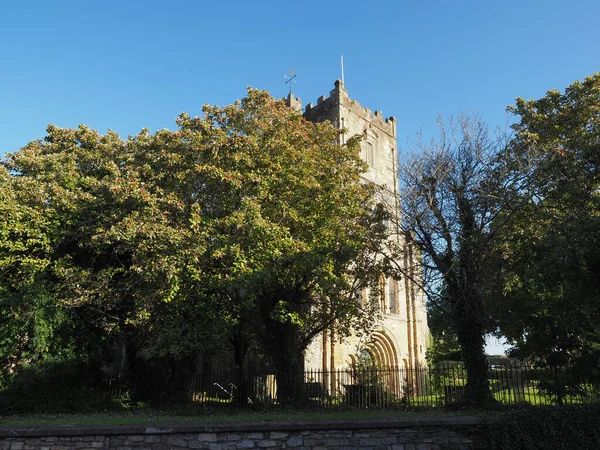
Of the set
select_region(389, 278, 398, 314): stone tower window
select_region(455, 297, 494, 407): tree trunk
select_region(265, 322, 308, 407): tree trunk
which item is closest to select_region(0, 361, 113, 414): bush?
select_region(265, 322, 308, 407): tree trunk

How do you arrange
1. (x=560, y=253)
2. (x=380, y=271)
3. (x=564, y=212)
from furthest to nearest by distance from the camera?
(x=380, y=271) < (x=564, y=212) < (x=560, y=253)

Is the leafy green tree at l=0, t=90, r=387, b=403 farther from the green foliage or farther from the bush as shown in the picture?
the green foliage

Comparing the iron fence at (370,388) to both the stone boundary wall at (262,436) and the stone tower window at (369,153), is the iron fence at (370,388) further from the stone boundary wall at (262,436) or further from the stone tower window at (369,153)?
the stone tower window at (369,153)

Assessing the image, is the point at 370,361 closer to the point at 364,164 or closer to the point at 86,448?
the point at 364,164

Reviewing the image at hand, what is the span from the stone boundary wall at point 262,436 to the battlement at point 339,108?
814 inches

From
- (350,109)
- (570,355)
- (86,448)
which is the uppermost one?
(350,109)

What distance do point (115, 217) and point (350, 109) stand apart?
58.0ft

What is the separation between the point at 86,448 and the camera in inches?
353

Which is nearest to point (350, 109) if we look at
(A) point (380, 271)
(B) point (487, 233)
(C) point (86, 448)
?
(A) point (380, 271)

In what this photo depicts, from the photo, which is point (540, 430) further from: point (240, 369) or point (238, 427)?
point (240, 369)

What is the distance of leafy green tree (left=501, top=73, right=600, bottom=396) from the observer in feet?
36.5

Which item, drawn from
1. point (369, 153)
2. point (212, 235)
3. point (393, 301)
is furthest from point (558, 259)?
point (369, 153)

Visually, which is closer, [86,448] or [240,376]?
Answer: [86,448]

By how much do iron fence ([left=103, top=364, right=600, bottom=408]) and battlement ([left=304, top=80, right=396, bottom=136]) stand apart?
1553cm
